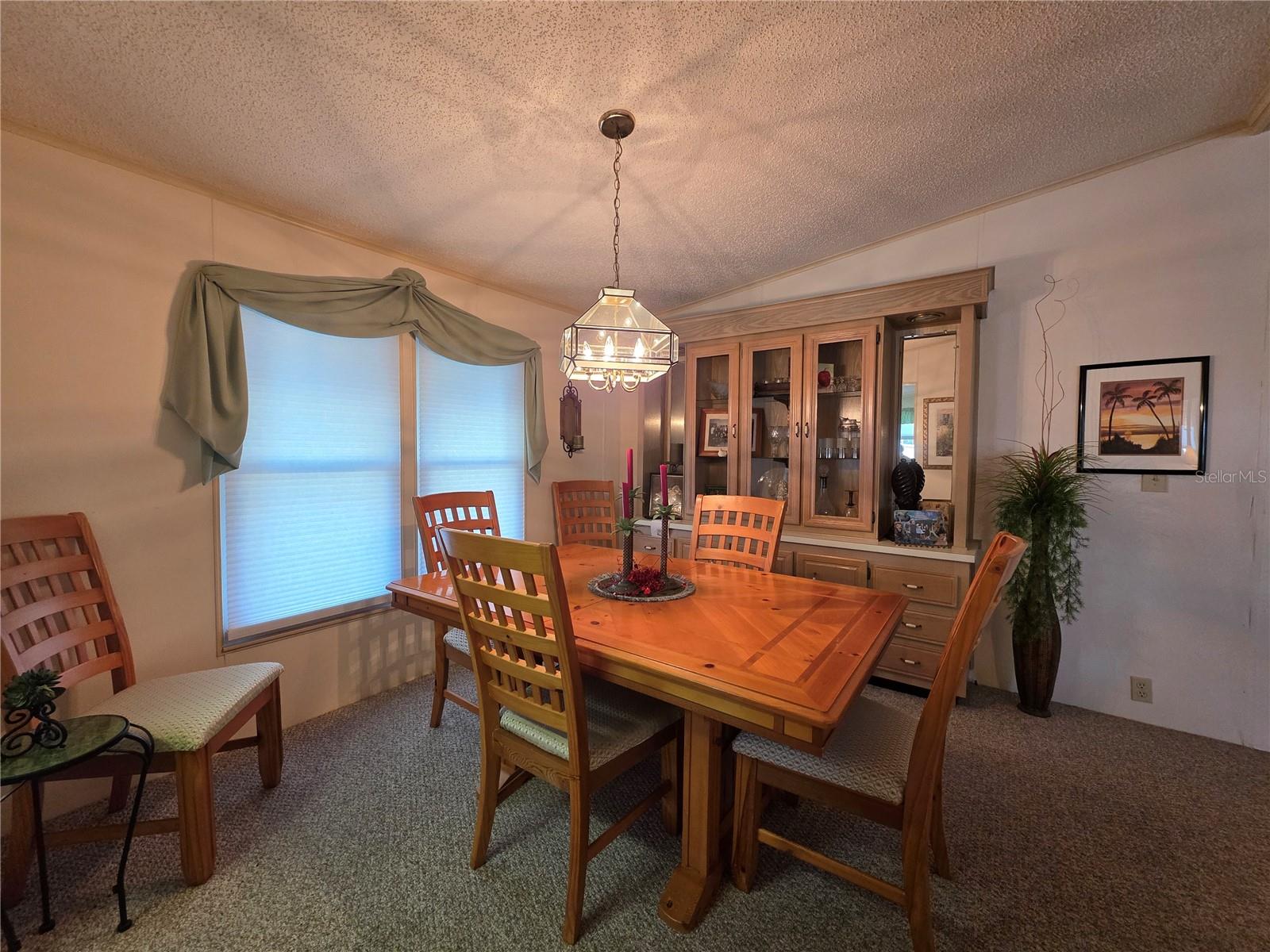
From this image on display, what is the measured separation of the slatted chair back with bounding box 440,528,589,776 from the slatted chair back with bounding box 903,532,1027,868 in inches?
32.0

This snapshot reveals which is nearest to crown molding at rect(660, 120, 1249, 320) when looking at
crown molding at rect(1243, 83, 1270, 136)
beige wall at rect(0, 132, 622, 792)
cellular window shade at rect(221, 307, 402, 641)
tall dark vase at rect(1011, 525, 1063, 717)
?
crown molding at rect(1243, 83, 1270, 136)

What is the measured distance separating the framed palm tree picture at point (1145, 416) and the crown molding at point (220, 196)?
137 inches

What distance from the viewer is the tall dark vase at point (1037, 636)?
242 centimetres

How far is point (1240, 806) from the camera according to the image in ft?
6.08

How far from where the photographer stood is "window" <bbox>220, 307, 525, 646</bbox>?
7.31 feet

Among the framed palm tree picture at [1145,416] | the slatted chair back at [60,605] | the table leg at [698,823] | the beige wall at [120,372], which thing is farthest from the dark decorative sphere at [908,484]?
the slatted chair back at [60,605]

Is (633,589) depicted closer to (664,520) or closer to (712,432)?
(664,520)

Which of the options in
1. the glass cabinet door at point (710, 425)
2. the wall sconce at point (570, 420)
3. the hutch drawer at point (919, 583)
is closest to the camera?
the hutch drawer at point (919, 583)

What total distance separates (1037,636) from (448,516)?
303cm

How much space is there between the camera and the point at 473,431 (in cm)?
318

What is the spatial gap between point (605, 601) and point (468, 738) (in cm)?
113

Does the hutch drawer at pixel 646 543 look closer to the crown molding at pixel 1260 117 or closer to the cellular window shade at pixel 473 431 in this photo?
the cellular window shade at pixel 473 431

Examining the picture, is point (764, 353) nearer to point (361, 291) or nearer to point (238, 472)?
point (361, 291)

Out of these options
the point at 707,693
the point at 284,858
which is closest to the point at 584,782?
the point at 707,693
